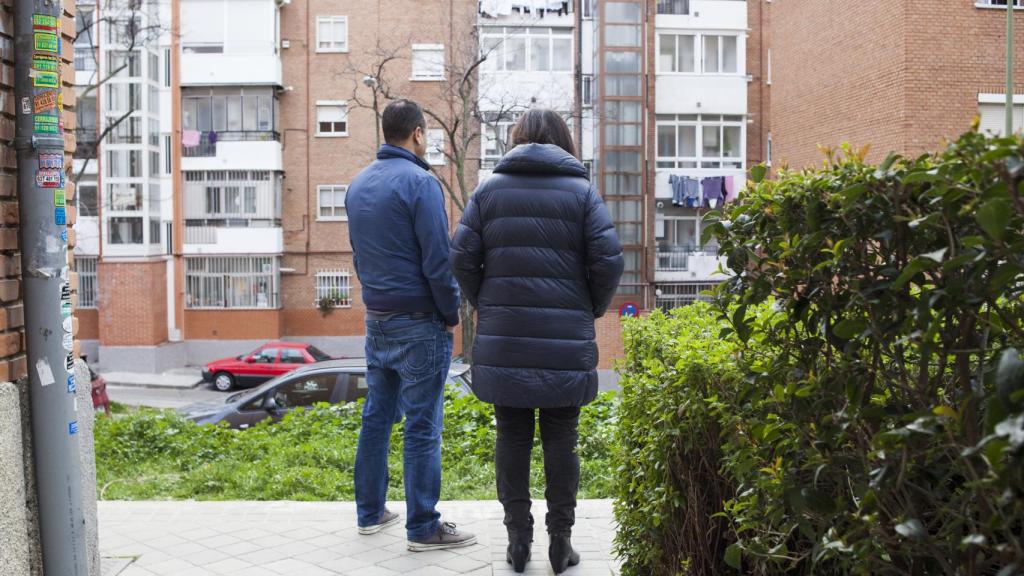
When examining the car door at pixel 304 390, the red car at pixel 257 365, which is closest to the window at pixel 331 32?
the red car at pixel 257 365

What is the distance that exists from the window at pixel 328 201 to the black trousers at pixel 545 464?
35.6 m

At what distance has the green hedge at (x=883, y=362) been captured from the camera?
1.99 metres

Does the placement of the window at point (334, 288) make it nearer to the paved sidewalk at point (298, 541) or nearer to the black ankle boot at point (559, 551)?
the paved sidewalk at point (298, 541)

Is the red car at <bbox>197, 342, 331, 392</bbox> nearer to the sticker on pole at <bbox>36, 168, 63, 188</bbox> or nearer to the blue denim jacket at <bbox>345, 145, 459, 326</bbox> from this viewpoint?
the blue denim jacket at <bbox>345, 145, 459, 326</bbox>

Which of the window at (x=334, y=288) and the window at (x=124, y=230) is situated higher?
the window at (x=124, y=230)

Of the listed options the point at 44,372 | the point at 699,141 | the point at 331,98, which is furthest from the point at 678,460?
the point at 699,141

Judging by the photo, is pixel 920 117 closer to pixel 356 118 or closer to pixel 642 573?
pixel 356 118

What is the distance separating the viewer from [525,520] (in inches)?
199

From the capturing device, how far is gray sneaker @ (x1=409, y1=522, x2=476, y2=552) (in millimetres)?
5430

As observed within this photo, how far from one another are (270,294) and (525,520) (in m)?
35.3

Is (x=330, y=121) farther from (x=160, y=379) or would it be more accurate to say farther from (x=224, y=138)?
(x=160, y=379)

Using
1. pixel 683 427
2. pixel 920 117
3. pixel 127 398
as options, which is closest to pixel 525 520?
pixel 683 427

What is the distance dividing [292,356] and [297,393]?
800 inches

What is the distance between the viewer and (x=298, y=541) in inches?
225
